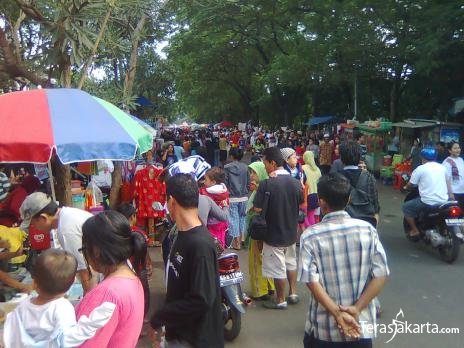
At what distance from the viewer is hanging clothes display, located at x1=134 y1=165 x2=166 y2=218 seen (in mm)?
8180

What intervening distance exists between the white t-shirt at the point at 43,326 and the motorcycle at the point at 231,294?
229 centimetres

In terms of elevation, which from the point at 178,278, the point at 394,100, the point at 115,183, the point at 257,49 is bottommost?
the point at 115,183

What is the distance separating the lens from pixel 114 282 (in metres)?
2.15

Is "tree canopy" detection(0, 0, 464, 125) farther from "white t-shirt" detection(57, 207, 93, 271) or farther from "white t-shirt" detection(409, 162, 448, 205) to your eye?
"white t-shirt" detection(409, 162, 448, 205)

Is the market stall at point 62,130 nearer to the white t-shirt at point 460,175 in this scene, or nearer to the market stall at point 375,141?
the white t-shirt at point 460,175

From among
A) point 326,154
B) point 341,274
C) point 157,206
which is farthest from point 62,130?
point 326,154

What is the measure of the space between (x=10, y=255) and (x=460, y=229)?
215 inches

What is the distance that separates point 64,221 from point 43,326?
1.17 metres

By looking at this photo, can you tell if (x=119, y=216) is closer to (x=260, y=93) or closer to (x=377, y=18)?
(x=377, y=18)

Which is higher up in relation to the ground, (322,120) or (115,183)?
(322,120)

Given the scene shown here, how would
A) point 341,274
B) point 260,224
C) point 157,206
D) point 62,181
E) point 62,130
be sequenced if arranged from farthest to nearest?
1. point 157,206
2. point 260,224
3. point 62,181
4. point 62,130
5. point 341,274

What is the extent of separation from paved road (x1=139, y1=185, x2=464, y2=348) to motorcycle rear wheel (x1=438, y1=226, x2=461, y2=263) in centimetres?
10

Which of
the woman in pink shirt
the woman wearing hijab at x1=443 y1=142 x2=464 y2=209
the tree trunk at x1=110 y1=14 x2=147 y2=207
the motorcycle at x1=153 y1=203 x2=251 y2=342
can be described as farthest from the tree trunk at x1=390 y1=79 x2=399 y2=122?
the woman in pink shirt

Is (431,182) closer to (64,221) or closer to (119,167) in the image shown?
(119,167)
